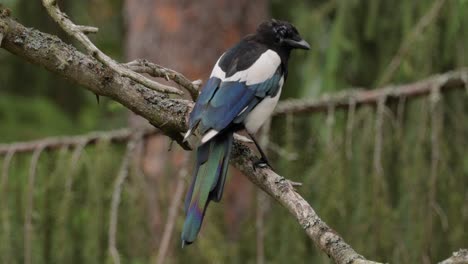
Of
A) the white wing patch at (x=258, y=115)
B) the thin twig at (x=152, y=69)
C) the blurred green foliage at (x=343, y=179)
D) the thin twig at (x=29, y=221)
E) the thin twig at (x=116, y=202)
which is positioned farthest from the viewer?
the thin twig at (x=29, y=221)

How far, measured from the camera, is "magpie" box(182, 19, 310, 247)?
8.71 feet

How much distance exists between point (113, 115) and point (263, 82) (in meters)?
4.24

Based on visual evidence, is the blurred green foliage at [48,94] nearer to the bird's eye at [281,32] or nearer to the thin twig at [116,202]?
the thin twig at [116,202]

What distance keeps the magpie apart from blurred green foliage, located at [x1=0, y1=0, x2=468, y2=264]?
52cm

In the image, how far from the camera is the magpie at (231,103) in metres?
2.65

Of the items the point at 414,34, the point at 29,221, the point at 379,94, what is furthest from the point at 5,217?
the point at 414,34

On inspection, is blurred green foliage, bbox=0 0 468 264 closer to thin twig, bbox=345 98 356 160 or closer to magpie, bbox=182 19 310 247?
thin twig, bbox=345 98 356 160

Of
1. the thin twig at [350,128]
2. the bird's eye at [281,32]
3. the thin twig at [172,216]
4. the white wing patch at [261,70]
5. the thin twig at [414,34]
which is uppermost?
the white wing patch at [261,70]

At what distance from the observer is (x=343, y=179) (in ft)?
12.7

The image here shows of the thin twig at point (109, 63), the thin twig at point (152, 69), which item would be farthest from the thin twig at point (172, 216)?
the thin twig at point (109, 63)

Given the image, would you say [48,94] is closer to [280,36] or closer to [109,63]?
[280,36]

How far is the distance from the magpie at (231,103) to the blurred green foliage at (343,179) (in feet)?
1.70

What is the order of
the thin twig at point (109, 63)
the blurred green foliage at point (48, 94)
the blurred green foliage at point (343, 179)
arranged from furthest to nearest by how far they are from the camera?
the blurred green foliage at point (48, 94) → the blurred green foliage at point (343, 179) → the thin twig at point (109, 63)

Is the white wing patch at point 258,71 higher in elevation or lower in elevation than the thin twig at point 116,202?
higher
